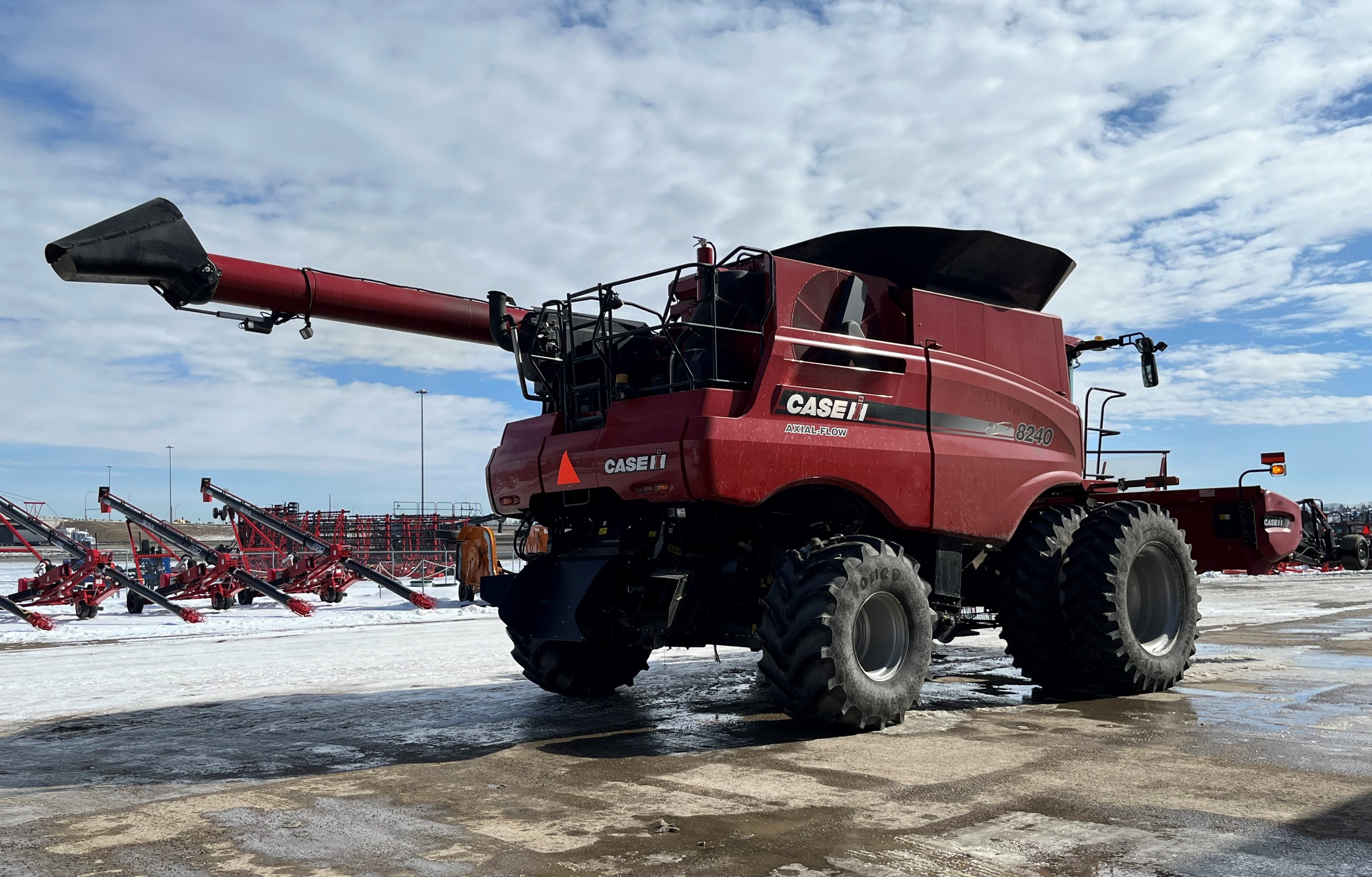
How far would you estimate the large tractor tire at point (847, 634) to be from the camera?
6.50 m

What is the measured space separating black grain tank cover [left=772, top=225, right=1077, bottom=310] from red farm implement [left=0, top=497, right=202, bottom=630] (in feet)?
54.2

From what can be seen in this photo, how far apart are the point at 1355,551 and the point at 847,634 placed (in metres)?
20.3

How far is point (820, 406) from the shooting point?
717cm

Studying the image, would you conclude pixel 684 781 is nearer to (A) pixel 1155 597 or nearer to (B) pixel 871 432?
(B) pixel 871 432

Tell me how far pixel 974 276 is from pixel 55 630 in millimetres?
17608

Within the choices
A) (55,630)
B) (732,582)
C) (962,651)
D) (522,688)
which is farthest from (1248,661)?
(55,630)

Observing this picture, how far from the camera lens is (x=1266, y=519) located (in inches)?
411

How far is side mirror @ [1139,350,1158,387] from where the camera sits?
10180mm

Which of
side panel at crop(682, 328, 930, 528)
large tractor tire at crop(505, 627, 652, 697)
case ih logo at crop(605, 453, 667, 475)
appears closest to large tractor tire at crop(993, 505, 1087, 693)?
side panel at crop(682, 328, 930, 528)

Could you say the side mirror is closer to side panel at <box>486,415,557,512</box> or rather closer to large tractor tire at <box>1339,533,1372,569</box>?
side panel at <box>486,415,557,512</box>

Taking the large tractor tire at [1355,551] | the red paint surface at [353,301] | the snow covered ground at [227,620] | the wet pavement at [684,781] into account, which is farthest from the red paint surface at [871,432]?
the large tractor tire at [1355,551]

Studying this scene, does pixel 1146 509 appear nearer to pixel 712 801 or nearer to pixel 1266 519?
pixel 1266 519

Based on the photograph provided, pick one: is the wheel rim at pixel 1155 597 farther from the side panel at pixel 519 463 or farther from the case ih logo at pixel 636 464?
the side panel at pixel 519 463

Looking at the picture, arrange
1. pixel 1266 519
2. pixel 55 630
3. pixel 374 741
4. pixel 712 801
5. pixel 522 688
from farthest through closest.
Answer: pixel 55 630, pixel 1266 519, pixel 522 688, pixel 374 741, pixel 712 801
